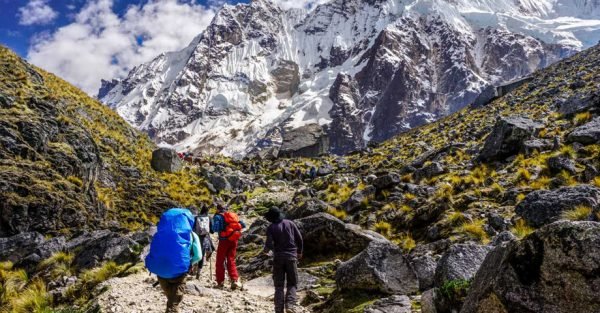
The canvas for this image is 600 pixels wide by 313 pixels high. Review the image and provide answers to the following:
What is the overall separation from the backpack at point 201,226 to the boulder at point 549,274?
A: 9537mm

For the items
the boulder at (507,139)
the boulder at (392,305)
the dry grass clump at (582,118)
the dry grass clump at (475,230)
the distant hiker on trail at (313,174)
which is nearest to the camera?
the boulder at (392,305)

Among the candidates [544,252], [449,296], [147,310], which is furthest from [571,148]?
[147,310]

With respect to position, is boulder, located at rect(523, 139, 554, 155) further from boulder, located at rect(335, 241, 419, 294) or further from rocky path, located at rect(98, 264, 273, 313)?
rocky path, located at rect(98, 264, 273, 313)

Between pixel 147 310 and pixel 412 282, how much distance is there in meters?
5.66

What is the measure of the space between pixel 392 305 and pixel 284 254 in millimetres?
2348

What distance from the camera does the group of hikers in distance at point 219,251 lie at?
7.31 m

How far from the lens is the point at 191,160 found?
149ft

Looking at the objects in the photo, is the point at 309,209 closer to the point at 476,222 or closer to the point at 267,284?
the point at 267,284

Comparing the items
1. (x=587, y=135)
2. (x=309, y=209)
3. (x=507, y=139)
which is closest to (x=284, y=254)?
(x=309, y=209)

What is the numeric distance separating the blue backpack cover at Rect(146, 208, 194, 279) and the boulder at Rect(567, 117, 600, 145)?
1456 cm

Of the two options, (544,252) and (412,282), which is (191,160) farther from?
(544,252)

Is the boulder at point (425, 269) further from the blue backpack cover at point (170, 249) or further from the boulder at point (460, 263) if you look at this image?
the blue backpack cover at point (170, 249)

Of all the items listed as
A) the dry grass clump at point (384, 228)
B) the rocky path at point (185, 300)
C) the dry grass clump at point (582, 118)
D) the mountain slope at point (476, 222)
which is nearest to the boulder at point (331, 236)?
the mountain slope at point (476, 222)

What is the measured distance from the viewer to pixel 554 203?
31.0ft
